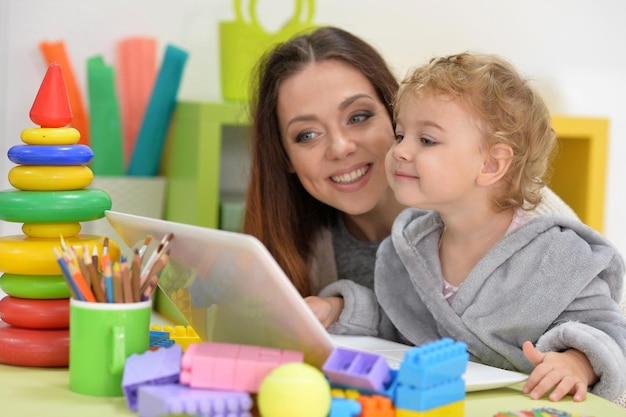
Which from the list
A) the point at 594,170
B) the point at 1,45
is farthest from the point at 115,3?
the point at 594,170

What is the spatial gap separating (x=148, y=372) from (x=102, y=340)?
0.23 ft

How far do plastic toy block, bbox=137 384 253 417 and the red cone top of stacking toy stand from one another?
1.18ft

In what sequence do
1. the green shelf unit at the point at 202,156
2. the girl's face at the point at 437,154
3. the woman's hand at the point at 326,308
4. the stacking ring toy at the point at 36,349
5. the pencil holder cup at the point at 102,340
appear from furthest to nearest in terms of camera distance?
1. the green shelf unit at the point at 202,156
2. the woman's hand at the point at 326,308
3. the girl's face at the point at 437,154
4. the stacking ring toy at the point at 36,349
5. the pencil holder cup at the point at 102,340

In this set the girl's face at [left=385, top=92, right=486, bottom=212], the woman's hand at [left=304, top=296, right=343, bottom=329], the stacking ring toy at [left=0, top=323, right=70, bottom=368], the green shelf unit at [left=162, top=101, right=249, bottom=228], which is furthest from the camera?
the green shelf unit at [left=162, top=101, right=249, bottom=228]

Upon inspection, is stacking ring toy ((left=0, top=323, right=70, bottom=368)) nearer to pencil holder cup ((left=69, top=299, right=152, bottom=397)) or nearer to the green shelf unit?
pencil holder cup ((left=69, top=299, right=152, bottom=397))

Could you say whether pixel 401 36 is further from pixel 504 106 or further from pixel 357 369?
pixel 357 369

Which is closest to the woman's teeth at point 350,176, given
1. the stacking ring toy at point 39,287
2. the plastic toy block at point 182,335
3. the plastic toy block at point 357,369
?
the plastic toy block at point 182,335

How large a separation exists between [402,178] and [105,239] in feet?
1.13

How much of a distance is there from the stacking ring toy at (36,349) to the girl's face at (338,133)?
2.07 feet

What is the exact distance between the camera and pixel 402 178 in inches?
41.8

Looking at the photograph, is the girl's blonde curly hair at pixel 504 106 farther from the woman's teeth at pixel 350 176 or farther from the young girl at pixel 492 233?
→ the woman's teeth at pixel 350 176

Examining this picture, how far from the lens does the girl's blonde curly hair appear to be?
3.44 ft

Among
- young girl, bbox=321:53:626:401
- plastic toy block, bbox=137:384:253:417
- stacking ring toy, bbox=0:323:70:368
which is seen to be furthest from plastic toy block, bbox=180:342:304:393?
young girl, bbox=321:53:626:401

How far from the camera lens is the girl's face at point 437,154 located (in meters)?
1.04
